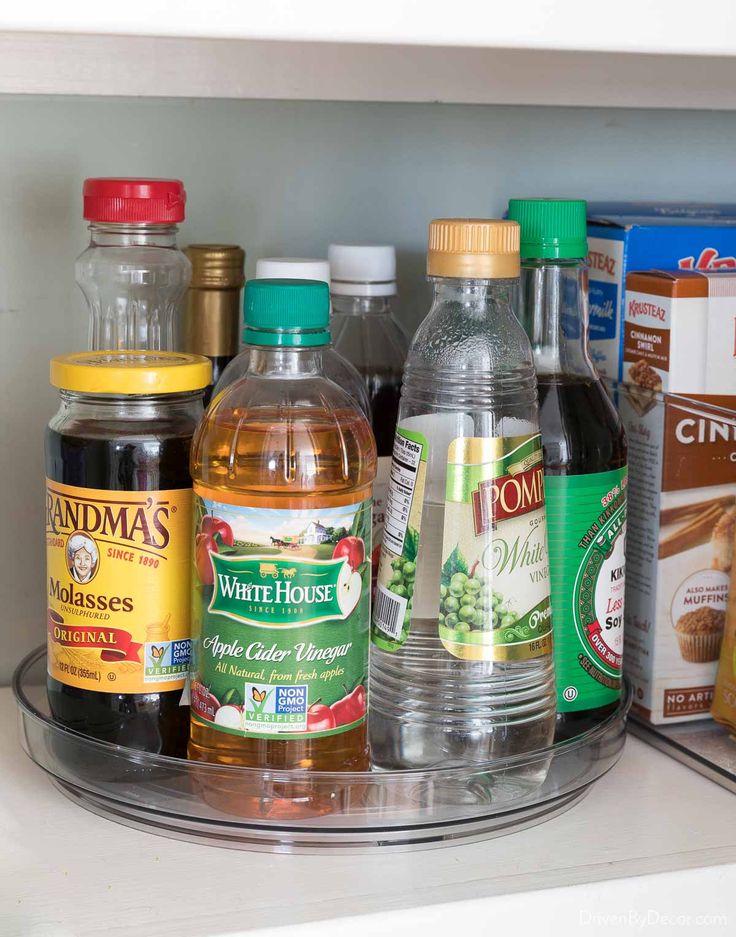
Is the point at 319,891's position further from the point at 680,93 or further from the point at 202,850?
the point at 680,93

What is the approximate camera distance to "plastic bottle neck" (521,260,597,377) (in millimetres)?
704

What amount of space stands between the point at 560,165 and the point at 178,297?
35cm

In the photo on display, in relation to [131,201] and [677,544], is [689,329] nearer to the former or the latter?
[677,544]

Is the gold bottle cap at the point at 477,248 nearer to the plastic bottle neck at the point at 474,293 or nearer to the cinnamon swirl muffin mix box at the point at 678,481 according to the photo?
the plastic bottle neck at the point at 474,293

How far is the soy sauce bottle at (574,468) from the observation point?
26.7 inches

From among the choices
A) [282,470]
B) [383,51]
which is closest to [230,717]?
[282,470]

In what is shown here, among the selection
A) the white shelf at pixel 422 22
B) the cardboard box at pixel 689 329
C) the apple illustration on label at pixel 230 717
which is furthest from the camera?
the cardboard box at pixel 689 329

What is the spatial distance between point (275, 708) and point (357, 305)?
30 centimetres

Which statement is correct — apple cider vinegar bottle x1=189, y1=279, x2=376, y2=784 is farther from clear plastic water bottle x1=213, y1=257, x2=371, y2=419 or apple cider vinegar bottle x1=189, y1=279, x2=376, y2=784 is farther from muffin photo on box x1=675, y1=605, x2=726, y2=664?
muffin photo on box x1=675, y1=605, x2=726, y2=664

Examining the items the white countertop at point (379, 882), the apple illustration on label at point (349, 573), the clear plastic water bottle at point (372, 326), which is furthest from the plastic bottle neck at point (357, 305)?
the white countertop at point (379, 882)

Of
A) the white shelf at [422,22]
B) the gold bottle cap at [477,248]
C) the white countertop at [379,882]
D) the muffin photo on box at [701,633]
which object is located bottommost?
the white countertop at [379,882]

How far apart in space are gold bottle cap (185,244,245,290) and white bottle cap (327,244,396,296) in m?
0.07

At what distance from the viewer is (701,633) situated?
77 cm

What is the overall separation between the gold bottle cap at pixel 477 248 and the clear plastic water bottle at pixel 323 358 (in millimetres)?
91
